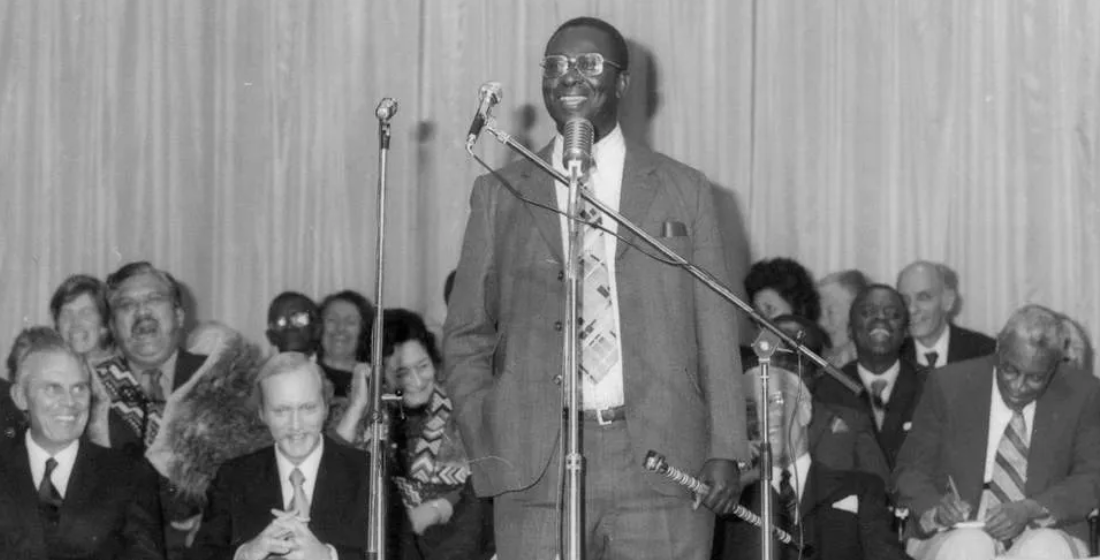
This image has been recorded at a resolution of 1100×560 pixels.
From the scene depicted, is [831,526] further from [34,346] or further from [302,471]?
[34,346]

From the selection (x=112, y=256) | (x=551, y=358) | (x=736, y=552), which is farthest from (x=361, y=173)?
(x=551, y=358)

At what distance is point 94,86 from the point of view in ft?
31.3

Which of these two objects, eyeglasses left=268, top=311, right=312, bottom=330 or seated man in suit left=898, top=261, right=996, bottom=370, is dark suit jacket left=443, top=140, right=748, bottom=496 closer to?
eyeglasses left=268, top=311, right=312, bottom=330

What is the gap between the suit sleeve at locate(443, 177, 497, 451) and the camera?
4.55 metres

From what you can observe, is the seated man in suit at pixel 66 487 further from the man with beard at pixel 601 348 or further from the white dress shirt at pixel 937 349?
the white dress shirt at pixel 937 349

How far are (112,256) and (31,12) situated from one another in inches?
51.8

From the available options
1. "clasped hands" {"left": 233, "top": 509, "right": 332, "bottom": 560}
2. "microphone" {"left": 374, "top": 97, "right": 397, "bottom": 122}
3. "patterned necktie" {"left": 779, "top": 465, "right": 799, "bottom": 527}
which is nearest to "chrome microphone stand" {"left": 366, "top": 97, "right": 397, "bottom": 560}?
"microphone" {"left": 374, "top": 97, "right": 397, "bottom": 122}

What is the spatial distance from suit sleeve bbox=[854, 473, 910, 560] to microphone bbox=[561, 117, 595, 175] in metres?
2.69

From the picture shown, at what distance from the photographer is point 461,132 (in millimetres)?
9109

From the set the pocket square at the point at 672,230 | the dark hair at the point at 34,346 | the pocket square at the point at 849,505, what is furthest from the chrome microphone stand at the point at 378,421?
the pocket square at the point at 849,505

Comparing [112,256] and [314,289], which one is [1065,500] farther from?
[112,256]

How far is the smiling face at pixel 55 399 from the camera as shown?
5.88m

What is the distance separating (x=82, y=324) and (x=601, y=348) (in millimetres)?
3940

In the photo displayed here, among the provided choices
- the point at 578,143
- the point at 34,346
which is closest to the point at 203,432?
the point at 34,346
